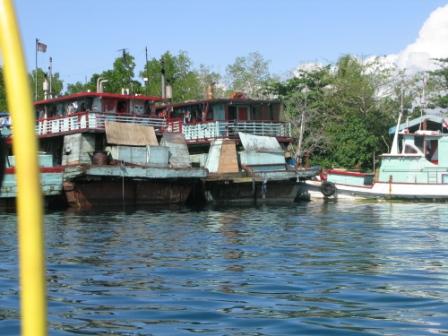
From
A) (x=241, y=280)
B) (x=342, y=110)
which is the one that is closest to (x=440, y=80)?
(x=342, y=110)

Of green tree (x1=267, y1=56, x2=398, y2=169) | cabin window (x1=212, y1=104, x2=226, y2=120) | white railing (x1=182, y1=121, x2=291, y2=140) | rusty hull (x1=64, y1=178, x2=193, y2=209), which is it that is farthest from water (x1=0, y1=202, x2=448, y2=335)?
green tree (x1=267, y1=56, x2=398, y2=169)

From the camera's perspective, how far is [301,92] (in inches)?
1779

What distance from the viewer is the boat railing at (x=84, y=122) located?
2900cm

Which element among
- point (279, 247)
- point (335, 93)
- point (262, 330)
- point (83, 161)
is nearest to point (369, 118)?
point (335, 93)

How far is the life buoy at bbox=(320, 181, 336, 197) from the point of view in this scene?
31.8 m

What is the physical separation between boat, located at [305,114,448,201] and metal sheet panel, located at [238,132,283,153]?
2440mm

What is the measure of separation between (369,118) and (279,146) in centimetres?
1123

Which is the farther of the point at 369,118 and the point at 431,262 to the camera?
the point at 369,118

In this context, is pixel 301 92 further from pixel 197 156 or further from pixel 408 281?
pixel 408 281

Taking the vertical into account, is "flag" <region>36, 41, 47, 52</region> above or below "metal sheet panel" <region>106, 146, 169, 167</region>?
above

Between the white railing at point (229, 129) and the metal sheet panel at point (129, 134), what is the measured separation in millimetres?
3899

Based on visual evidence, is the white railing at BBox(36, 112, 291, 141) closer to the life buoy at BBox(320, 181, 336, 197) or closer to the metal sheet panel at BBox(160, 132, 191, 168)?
the metal sheet panel at BBox(160, 132, 191, 168)

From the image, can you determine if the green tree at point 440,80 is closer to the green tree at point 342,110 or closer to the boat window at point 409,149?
the green tree at point 342,110

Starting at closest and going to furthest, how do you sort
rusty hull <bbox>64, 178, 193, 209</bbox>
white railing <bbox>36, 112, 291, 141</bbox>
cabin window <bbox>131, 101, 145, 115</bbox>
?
rusty hull <bbox>64, 178, 193, 209</bbox>
white railing <bbox>36, 112, 291, 141</bbox>
cabin window <bbox>131, 101, 145, 115</bbox>
